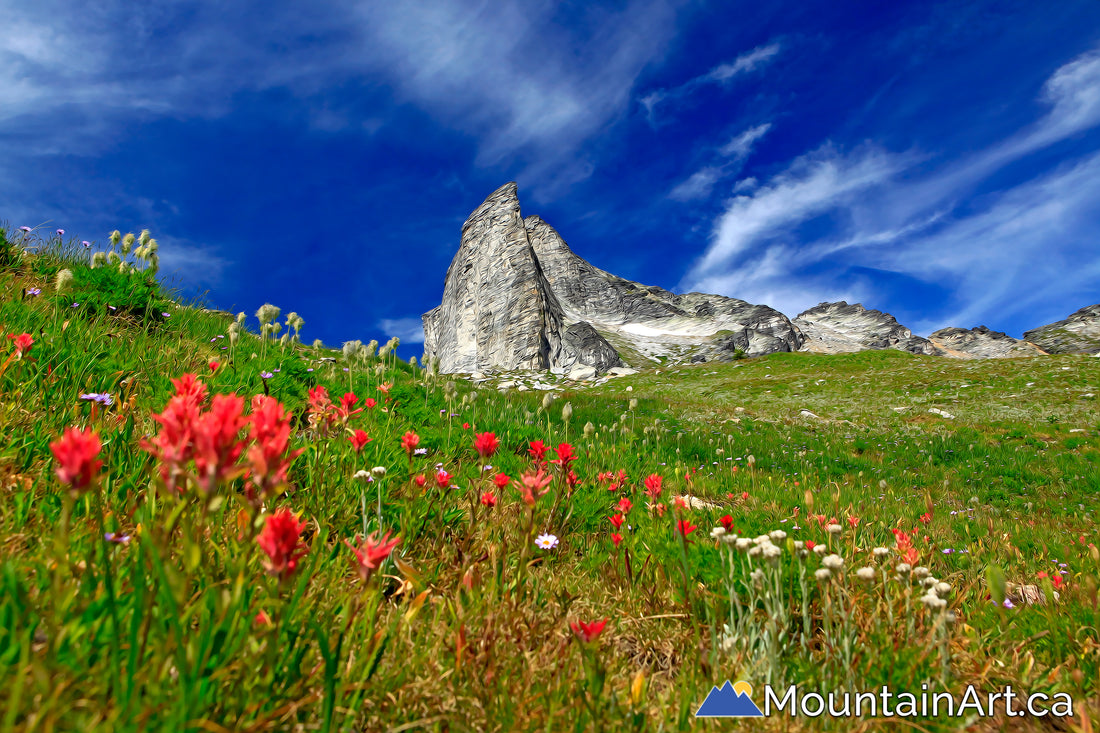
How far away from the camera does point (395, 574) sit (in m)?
2.26

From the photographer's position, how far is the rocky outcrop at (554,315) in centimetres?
6938

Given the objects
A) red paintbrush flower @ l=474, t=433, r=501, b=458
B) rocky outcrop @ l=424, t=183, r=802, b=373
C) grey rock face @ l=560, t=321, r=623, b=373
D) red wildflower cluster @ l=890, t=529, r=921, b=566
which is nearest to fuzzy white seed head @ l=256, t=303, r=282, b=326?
red paintbrush flower @ l=474, t=433, r=501, b=458

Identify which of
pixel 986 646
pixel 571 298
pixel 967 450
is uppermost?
pixel 571 298

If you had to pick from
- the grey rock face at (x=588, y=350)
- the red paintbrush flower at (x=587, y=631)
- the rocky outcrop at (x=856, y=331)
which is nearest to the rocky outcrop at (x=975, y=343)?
the rocky outcrop at (x=856, y=331)

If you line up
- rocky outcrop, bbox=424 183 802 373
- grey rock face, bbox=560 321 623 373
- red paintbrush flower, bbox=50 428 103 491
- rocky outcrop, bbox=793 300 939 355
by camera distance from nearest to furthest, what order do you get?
red paintbrush flower, bbox=50 428 103 491, grey rock face, bbox=560 321 623 373, rocky outcrop, bbox=424 183 802 373, rocky outcrop, bbox=793 300 939 355

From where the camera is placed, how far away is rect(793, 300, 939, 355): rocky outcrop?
118 m

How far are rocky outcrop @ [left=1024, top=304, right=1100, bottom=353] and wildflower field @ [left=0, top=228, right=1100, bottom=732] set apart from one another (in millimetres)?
141698

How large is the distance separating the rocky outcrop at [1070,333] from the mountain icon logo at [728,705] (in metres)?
143

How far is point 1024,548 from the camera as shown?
455 centimetres

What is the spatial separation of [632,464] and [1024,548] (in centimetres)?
399

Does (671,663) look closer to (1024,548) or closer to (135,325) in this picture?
(1024,548)

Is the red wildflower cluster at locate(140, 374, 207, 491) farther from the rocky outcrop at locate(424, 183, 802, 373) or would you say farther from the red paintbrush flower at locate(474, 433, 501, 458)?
the rocky outcrop at locate(424, 183, 802, 373)

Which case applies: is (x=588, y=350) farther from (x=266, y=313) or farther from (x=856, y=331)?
(x=856, y=331)

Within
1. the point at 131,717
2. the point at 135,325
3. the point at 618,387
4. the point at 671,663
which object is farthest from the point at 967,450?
the point at 618,387
